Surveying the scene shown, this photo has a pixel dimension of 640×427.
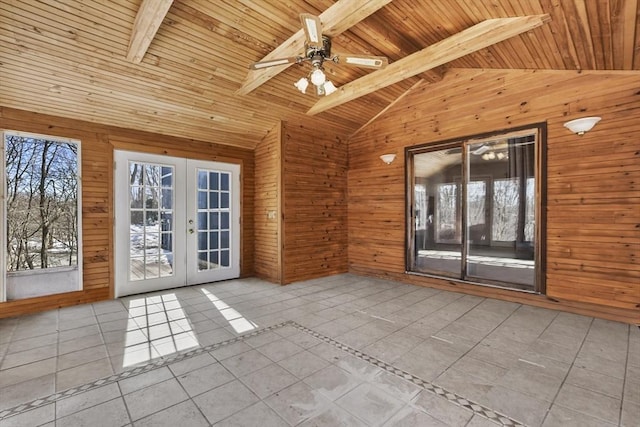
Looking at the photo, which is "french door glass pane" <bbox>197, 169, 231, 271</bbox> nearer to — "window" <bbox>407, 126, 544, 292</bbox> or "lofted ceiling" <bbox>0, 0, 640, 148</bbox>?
"lofted ceiling" <bbox>0, 0, 640, 148</bbox>

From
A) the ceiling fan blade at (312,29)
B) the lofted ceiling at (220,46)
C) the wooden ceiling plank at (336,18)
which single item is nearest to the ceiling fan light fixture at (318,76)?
the ceiling fan blade at (312,29)

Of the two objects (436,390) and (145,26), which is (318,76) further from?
(436,390)

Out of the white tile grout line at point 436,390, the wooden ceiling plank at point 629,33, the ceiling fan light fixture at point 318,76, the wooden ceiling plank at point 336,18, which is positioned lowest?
the white tile grout line at point 436,390

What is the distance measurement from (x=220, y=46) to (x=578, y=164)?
14.6 feet

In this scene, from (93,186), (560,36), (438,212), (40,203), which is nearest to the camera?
(560,36)

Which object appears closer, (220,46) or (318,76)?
(318,76)

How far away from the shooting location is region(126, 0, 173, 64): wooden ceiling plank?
8.24 feet

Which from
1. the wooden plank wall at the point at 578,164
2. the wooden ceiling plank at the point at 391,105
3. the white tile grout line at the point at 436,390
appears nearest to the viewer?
the white tile grout line at the point at 436,390

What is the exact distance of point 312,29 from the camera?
7.45ft

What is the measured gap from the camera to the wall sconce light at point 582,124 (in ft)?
10.5

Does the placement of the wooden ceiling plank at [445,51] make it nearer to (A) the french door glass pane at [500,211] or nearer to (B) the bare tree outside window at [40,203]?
(A) the french door glass pane at [500,211]

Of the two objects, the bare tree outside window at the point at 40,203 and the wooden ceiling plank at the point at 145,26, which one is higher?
the wooden ceiling plank at the point at 145,26

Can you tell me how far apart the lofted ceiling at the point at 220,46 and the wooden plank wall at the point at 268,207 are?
0.98m

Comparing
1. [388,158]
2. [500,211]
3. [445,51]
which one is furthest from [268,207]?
[500,211]
